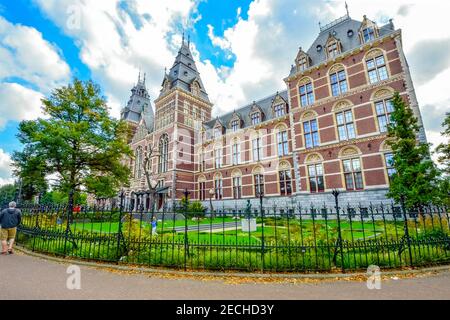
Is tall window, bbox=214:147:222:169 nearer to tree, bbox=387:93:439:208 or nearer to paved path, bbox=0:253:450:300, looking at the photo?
tree, bbox=387:93:439:208

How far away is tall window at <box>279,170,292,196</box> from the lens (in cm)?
2242

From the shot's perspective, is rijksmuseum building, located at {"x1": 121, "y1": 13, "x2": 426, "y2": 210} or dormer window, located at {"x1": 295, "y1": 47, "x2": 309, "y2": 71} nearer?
rijksmuseum building, located at {"x1": 121, "y1": 13, "x2": 426, "y2": 210}

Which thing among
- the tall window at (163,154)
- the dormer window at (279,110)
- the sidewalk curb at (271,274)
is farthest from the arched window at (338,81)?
the tall window at (163,154)

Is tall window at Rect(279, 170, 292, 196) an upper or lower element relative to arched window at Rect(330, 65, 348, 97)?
lower

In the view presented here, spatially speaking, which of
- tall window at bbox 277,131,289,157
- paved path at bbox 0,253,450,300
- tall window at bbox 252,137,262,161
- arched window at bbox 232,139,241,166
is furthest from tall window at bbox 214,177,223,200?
paved path at bbox 0,253,450,300

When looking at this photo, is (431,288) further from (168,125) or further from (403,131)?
(168,125)

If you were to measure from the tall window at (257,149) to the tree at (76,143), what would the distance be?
46.3 feet

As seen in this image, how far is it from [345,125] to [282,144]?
22.9 ft

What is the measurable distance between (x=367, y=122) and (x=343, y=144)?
7.80 feet

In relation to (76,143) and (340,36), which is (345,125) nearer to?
(340,36)

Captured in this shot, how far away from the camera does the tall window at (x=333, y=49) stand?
19.1 m

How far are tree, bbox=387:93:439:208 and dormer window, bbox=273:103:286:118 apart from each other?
1137cm

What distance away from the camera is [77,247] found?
6.86 meters
